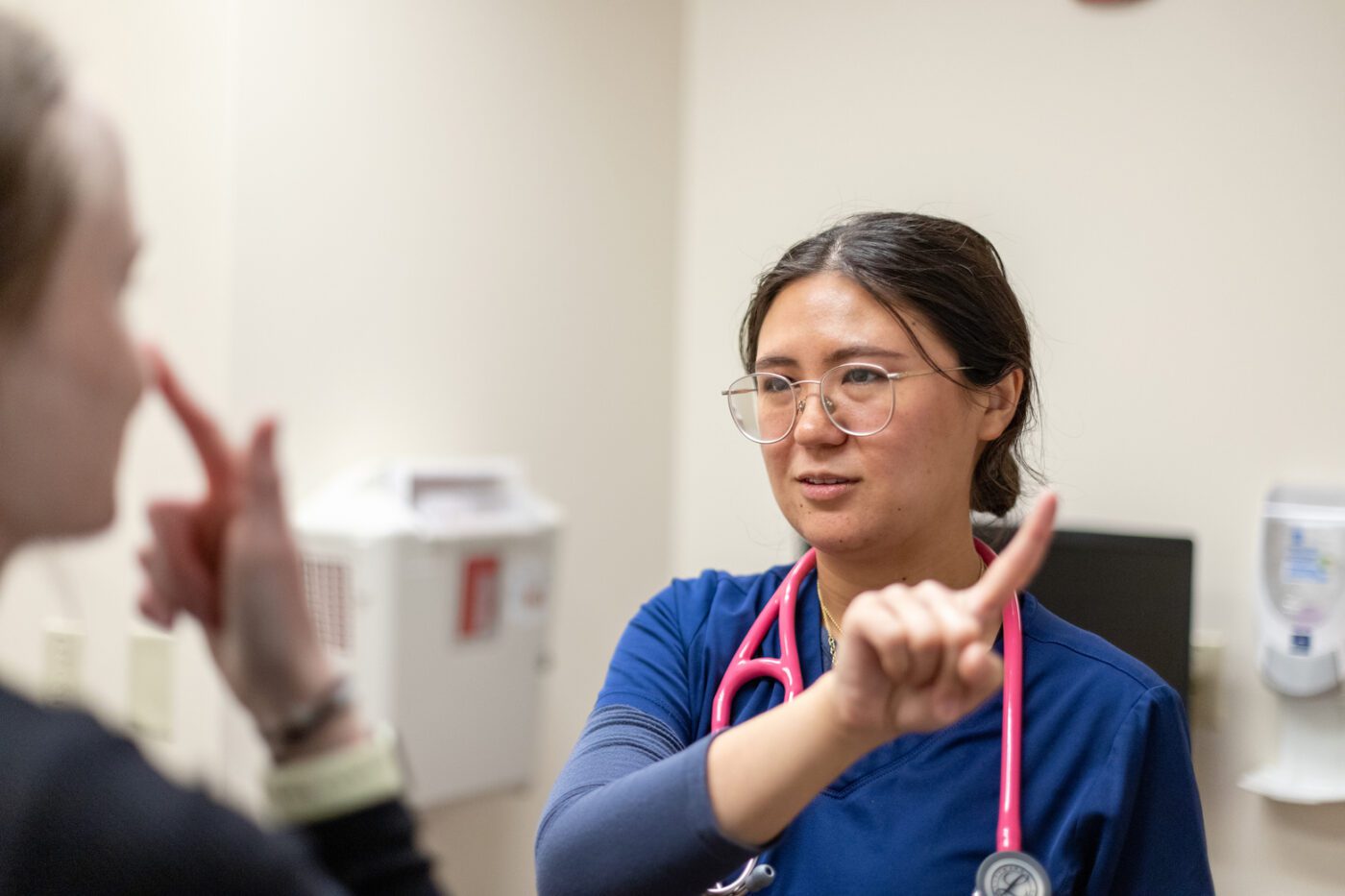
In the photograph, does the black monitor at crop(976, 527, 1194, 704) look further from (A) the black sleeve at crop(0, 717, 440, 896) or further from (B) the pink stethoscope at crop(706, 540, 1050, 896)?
(A) the black sleeve at crop(0, 717, 440, 896)

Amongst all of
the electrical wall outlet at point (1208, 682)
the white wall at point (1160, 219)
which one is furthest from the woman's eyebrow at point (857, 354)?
the electrical wall outlet at point (1208, 682)

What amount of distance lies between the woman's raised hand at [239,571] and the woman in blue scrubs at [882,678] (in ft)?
1.14

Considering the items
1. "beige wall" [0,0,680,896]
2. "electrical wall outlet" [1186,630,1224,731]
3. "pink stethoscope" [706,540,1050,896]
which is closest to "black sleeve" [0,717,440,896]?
"pink stethoscope" [706,540,1050,896]

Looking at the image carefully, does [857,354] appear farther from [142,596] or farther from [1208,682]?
[1208,682]

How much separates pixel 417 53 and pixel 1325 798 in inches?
73.1

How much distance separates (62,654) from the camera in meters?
2.02

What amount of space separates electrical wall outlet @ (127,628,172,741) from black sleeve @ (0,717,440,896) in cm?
156

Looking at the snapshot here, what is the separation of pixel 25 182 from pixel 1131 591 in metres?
1.61

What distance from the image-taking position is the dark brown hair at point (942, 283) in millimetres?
1166

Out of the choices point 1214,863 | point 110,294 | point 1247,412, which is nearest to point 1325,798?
point 1214,863

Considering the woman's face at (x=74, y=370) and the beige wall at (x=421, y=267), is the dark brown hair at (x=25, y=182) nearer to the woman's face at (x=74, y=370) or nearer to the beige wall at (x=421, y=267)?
the woman's face at (x=74, y=370)

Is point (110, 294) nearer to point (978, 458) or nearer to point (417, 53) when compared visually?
point (978, 458)

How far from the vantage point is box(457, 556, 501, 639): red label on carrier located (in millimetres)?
1926

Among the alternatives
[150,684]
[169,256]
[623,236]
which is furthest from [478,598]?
[623,236]
